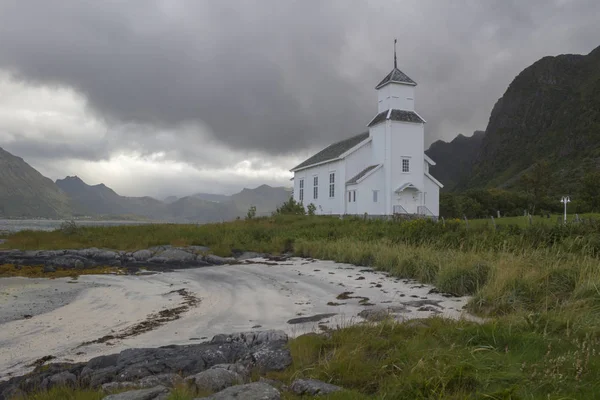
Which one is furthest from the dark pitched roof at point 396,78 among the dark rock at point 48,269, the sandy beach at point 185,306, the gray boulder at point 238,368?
the gray boulder at point 238,368

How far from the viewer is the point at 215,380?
4449 mm

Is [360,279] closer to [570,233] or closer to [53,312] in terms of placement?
[570,233]

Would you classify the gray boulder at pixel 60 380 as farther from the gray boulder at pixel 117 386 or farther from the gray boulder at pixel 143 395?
the gray boulder at pixel 143 395

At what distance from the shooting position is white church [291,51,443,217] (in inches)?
1394

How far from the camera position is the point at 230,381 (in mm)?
4520

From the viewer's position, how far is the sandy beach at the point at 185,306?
7.27 m

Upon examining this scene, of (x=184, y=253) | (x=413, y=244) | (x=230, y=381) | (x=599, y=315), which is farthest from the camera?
(x=184, y=253)

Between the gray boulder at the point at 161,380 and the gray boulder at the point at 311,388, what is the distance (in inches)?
47.2

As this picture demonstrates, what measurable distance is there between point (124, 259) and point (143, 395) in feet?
62.8

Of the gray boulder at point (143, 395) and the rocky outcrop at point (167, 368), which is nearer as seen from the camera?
the gray boulder at point (143, 395)

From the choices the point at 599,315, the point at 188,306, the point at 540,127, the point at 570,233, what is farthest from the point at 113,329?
the point at 540,127

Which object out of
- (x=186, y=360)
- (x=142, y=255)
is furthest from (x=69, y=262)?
(x=186, y=360)

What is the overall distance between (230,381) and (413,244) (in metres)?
12.3

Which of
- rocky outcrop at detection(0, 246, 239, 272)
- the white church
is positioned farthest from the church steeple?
rocky outcrop at detection(0, 246, 239, 272)
